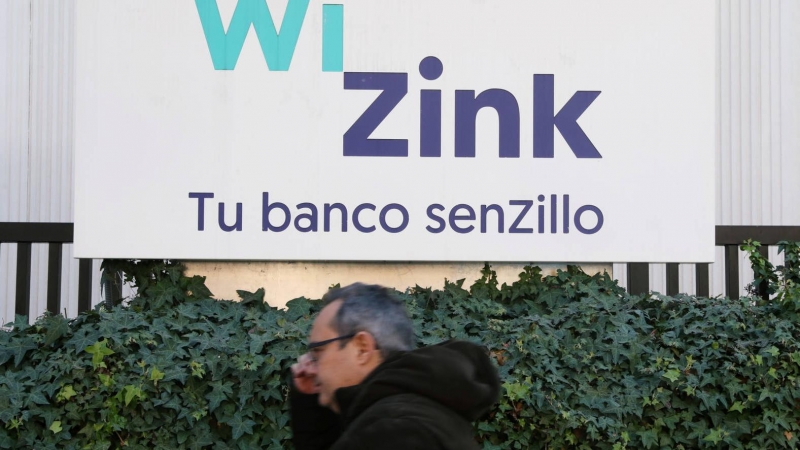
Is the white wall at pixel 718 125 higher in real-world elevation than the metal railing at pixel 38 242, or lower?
higher

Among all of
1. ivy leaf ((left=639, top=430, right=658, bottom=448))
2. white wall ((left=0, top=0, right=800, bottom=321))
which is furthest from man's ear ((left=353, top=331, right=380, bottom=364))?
white wall ((left=0, top=0, right=800, bottom=321))

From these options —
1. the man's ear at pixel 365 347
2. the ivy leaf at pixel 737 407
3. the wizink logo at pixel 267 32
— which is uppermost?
the wizink logo at pixel 267 32

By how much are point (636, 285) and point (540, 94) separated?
4.41ft

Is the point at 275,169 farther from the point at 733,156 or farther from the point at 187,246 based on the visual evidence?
the point at 733,156

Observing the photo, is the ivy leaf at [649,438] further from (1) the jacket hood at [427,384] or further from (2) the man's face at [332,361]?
(2) the man's face at [332,361]

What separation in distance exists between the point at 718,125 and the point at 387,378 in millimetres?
6397

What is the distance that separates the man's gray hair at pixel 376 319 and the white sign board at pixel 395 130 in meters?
2.80

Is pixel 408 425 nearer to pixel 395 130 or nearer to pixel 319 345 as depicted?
pixel 319 345

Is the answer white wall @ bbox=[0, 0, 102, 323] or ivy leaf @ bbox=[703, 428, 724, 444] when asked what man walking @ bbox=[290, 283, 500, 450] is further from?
white wall @ bbox=[0, 0, 102, 323]

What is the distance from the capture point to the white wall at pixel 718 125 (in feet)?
24.9

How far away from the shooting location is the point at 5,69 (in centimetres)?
757

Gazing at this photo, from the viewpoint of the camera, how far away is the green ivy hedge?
431cm

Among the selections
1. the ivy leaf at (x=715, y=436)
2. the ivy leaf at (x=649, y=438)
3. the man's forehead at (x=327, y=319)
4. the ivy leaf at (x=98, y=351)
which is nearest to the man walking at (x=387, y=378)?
the man's forehead at (x=327, y=319)

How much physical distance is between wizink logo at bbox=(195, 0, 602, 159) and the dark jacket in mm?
2925
